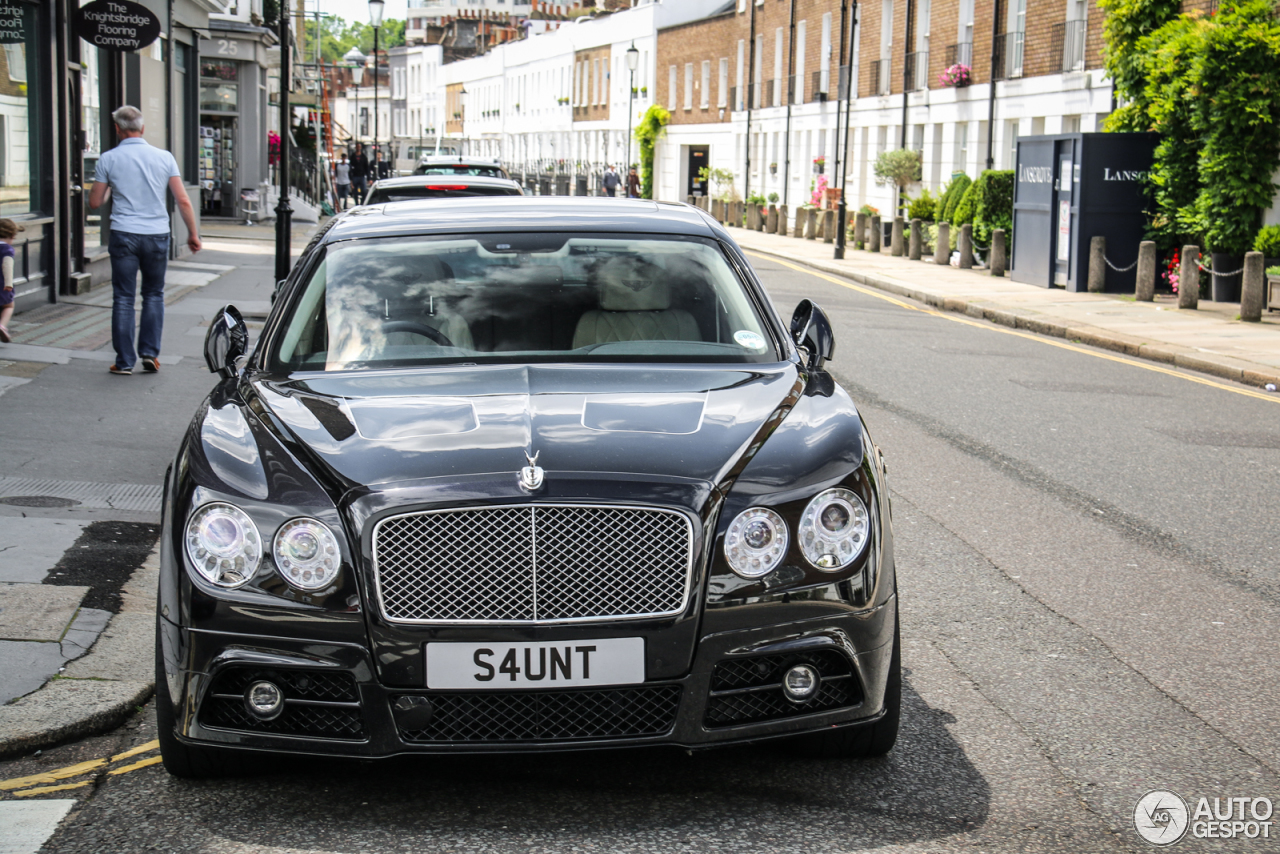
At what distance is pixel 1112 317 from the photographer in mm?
19562

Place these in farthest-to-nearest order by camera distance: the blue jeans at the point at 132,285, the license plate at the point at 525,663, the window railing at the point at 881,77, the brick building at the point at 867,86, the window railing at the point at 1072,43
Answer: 1. the window railing at the point at 881,77
2. the brick building at the point at 867,86
3. the window railing at the point at 1072,43
4. the blue jeans at the point at 132,285
5. the license plate at the point at 525,663

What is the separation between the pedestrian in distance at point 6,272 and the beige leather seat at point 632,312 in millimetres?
8691

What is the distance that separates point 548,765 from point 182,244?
22.8m

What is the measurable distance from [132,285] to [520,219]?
282 inches

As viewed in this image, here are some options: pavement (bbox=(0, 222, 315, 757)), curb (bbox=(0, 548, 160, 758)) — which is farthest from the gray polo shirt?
curb (bbox=(0, 548, 160, 758))

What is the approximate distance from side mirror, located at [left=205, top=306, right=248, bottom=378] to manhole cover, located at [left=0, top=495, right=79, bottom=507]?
7.61 ft

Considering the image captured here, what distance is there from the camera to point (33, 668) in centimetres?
484

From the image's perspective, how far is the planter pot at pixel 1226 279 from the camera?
21359 millimetres

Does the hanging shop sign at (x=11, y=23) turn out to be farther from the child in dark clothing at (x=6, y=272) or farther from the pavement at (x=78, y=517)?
the child in dark clothing at (x=6, y=272)

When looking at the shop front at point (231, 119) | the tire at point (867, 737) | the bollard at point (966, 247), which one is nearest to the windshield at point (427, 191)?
the tire at point (867, 737)

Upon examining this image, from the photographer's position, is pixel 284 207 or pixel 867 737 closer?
pixel 867 737

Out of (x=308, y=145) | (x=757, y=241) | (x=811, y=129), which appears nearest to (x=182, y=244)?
(x=757, y=241)

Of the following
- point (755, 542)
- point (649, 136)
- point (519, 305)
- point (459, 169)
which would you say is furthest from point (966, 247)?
point (649, 136)

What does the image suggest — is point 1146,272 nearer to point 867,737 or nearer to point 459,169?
point 459,169
